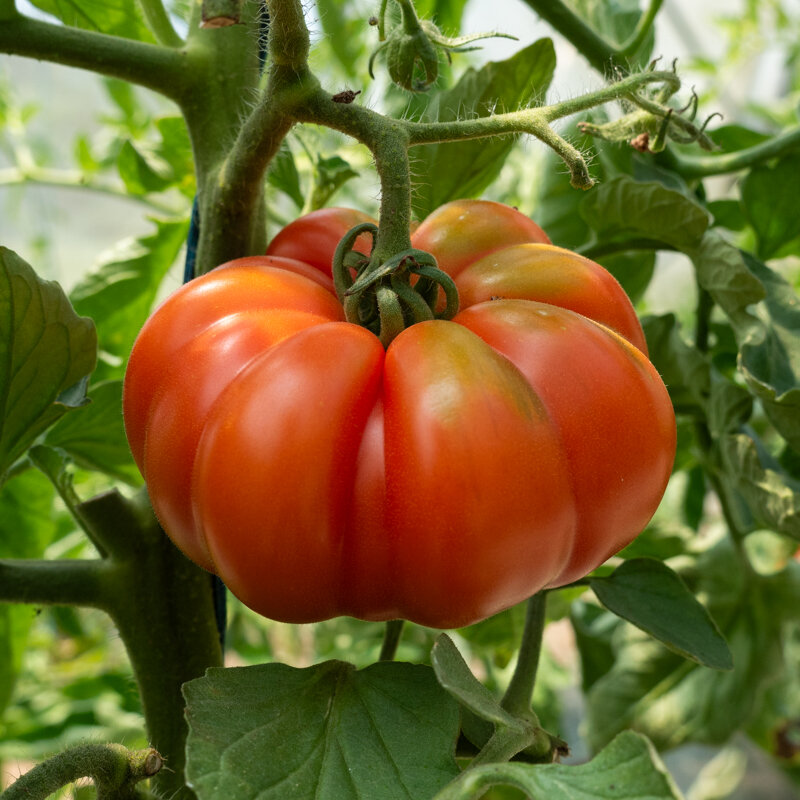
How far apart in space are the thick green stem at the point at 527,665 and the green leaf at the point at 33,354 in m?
0.26

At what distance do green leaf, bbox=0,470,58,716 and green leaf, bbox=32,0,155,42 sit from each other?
0.32m

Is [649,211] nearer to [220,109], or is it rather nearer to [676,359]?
[676,359]

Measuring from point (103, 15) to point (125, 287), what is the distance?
19cm

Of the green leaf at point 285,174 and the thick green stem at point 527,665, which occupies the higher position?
the green leaf at point 285,174

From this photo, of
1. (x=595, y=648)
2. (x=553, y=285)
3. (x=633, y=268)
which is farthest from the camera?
(x=595, y=648)

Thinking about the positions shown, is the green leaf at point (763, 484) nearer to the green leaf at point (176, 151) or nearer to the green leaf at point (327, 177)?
the green leaf at point (327, 177)

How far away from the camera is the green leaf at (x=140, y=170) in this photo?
27.8 inches

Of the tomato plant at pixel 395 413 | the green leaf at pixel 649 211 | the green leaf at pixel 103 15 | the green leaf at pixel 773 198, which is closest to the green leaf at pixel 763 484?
the tomato plant at pixel 395 413

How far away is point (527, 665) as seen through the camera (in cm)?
46

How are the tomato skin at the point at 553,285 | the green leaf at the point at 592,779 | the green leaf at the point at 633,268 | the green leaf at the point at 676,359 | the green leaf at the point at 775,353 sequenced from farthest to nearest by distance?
the green leaf at the point at 633,268
the green leaf at the point at 676,359
the green leaf at the point at 775,353
the tomato skin at the point at 553,285
the green leaf at the point at 592,779

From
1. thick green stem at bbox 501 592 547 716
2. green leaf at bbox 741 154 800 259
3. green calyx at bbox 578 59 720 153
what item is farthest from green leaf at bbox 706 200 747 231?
thick green stem at bbox 501 592 547 716

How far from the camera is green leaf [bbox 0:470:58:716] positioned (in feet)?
2.19

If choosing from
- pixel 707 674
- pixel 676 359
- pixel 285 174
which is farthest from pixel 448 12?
pixel 707 674

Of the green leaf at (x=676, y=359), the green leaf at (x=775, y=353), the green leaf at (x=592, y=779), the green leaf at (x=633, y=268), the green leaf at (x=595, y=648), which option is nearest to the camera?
the green leaf at (x=592, y=779)
